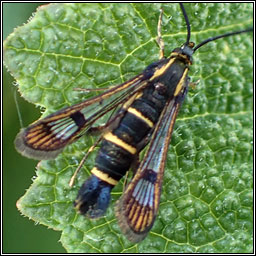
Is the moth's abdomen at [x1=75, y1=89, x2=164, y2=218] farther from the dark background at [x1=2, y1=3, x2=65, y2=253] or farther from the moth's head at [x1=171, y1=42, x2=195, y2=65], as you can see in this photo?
the dark background at [x1=2, y1=3, x2=65, y2=253]

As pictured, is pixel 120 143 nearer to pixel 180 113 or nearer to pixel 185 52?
pixel 180 113

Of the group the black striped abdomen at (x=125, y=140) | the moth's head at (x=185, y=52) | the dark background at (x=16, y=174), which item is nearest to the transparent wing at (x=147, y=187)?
the black striped abdomen at (x=125, y=140)

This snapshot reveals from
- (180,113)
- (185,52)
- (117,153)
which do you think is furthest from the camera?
(180,113)

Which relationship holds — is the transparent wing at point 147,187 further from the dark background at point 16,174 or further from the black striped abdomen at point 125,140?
the dark background at point 16,174

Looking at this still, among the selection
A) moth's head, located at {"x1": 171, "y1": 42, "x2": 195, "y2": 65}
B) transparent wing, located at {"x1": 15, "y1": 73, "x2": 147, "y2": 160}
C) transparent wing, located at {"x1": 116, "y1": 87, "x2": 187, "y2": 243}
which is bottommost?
transparent wing, located at {"x1": 116, "y1": 87, "x2": 187, "y2": 243}

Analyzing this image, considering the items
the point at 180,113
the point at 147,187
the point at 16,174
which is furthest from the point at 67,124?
the point at 16,174

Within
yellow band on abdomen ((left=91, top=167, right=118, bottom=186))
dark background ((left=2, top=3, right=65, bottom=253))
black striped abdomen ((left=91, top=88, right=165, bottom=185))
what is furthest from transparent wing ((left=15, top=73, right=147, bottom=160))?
dark background ((left=2, top=3, right=65, bottom=253))
